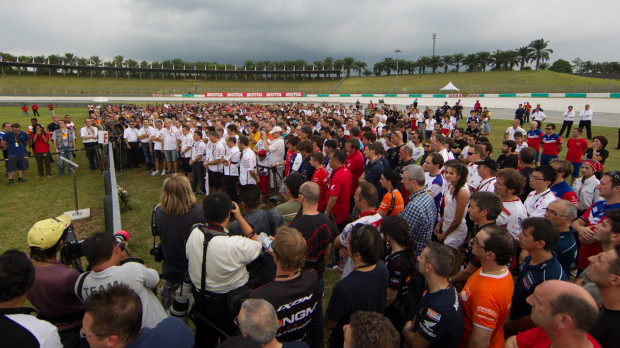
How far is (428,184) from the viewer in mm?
5125

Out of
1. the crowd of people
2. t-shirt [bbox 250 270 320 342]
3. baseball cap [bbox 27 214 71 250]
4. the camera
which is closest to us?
the crowd of people

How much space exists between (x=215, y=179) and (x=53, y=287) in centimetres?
598

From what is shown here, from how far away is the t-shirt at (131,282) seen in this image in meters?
2.40

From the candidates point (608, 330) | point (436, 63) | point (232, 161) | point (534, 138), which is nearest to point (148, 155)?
point (232, 161)

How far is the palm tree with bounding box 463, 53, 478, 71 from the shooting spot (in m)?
87.8

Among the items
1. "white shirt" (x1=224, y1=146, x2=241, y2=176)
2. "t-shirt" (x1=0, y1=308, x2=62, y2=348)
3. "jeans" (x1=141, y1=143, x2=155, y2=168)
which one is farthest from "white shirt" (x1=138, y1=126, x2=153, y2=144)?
"t-shirt" (x1=0, y1=308, x2=62, y2=348)

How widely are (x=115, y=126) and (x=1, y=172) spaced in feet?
14.5

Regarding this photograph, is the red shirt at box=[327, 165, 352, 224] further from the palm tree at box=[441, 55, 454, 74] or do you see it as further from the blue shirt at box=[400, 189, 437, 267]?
the palm tree at box=[441, 55, 454, 74]

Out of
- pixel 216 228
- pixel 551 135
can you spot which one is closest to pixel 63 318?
pixel 216 228

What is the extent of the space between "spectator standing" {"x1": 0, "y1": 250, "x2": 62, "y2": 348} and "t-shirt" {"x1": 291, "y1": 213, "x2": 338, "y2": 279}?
2.11m

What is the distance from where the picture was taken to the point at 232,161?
7570 mm

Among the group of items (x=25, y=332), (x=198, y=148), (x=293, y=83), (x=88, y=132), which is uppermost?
(x=293, y=83)

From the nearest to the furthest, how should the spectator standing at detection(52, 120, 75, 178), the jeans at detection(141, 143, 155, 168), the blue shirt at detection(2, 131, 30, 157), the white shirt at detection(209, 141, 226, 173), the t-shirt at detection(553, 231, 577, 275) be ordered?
1. the t-shirt at detection(553, 231, 577, 275)
2. the white shirt at detection(209, 141, 226, 173)
3. the blue shirt at detection(2, 131, 30, 157)
4. the spectator standing at detection(52, 120, 75, 178)
5. the jeans at detection(141, 143, 155, 168)

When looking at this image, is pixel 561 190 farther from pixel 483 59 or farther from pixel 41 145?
pixel 483 59
